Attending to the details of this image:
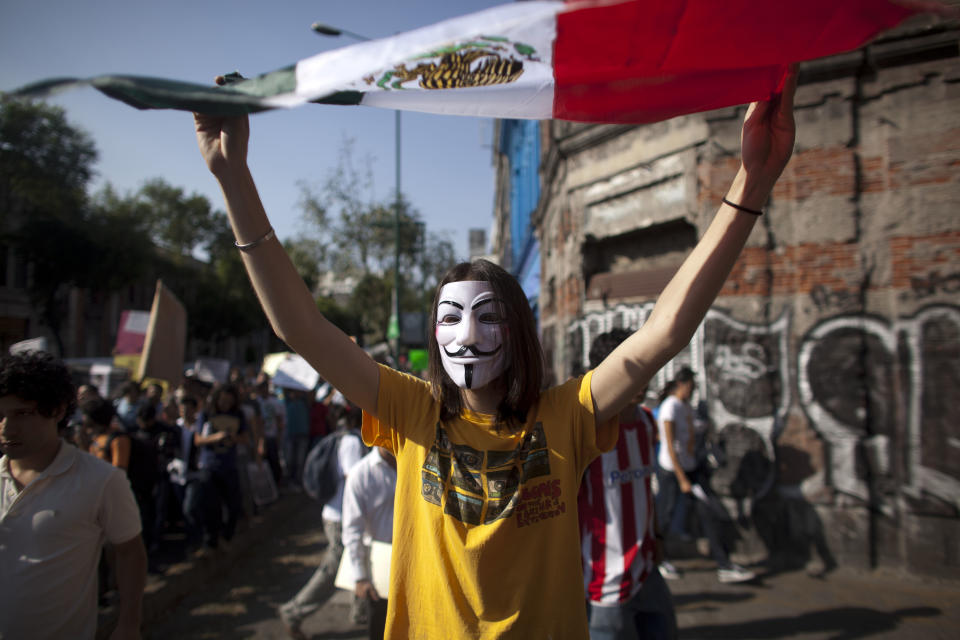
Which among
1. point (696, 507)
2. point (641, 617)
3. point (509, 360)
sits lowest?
point (696, 507)

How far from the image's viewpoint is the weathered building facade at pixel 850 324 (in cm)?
559

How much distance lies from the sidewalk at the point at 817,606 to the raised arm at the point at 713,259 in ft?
12.9

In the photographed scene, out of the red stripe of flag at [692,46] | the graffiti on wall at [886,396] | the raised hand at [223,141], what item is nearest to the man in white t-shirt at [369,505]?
the raised hand at [223,141]

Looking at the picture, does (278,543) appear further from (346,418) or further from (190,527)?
(346,418)

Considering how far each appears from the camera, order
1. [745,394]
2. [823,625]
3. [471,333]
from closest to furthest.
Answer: [471,333], [823,625], [745,394]

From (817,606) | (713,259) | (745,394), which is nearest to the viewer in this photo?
(713,259)

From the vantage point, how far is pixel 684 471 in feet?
19.1

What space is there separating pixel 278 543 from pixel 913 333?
7.20 meters

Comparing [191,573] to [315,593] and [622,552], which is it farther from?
[622,552]

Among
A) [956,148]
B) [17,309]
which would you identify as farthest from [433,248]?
[956,148]

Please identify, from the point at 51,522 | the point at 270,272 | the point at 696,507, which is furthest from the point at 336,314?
the point at 270,272

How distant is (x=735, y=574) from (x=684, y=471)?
1000 mm

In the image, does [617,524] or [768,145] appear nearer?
[768,145]

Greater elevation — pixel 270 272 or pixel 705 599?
pixel 270 272
